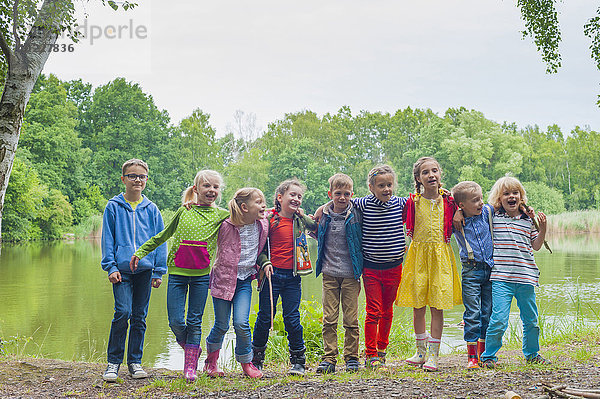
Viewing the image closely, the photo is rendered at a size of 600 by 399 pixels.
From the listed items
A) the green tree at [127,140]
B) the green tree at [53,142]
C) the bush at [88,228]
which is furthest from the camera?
the green tree at [127,140]

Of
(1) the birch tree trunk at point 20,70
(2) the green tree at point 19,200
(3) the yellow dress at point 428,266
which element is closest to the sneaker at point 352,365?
(3) the yellow dress at point 428,266

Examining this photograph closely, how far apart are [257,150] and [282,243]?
42.2 metres

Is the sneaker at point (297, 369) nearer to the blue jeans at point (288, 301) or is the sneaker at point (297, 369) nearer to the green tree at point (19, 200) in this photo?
the blue jeans at point (288, 301)

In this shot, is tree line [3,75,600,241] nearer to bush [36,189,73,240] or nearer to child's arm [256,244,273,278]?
bush [36,189,73,240]

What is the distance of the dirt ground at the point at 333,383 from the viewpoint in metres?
3.57

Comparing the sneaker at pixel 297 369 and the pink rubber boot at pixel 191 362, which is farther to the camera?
Result: the sneaker at pixel 297 369

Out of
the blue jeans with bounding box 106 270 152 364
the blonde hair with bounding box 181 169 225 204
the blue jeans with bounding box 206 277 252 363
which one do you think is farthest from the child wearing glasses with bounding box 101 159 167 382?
the blue jeans with bounding box 206 277 252 363

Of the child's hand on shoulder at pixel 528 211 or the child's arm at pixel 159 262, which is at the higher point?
the child's hand on shoulder at pixel 528 211

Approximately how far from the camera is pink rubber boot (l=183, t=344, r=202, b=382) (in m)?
4.18

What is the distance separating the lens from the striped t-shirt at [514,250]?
432cm

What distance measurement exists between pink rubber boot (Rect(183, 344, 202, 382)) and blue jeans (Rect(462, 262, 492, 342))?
2.10 m

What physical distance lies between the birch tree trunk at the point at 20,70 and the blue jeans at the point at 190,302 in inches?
70.8

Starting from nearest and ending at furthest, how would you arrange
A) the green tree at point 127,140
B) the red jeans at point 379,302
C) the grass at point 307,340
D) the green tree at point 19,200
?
the red jeans at point 379,302, the grass at point 307,340, the green tree at point 19,200, the green tree at point 127,140

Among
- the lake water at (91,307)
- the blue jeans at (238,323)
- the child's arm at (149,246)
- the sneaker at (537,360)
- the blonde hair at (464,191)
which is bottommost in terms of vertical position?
the lake water at (91,307)
